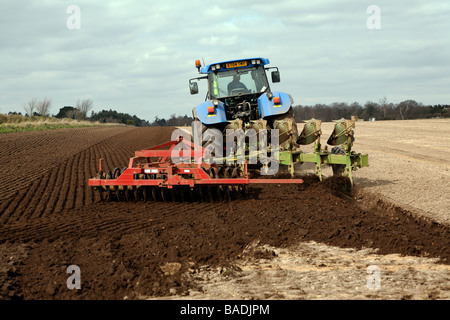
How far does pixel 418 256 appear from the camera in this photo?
14.7 ft

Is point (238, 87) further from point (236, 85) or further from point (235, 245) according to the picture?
point (235, 245)

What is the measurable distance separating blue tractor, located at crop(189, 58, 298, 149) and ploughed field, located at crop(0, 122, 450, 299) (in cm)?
151

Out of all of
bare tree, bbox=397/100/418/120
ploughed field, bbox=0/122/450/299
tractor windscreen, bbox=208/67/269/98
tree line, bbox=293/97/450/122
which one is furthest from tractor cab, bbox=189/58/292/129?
bare tree, bbox=397/100/418/120

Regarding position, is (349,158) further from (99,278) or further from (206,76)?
(99,278)

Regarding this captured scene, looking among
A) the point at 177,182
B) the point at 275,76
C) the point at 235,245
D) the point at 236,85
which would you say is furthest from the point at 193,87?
the point at 235,245

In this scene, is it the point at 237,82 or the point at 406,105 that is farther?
the point at 406,105

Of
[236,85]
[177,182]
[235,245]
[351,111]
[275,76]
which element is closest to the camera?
[235,245]

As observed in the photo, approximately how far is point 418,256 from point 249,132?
406cm

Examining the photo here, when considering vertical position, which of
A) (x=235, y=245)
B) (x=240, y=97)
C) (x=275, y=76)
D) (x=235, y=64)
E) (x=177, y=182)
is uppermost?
(x=235, y=64)

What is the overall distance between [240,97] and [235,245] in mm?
5025

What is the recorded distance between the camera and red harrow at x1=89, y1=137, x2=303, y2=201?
7020mm

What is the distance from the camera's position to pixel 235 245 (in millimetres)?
5000

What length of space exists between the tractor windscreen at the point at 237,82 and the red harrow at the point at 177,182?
2124 millimetres

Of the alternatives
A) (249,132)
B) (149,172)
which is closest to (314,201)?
(249,132)
